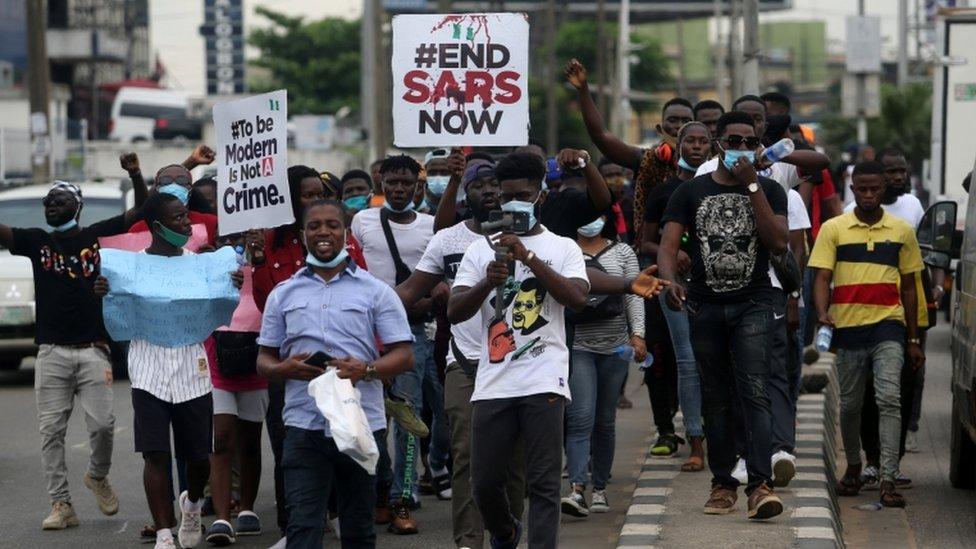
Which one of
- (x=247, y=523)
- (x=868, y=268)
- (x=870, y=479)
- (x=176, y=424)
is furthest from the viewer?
(x=870, y=479)

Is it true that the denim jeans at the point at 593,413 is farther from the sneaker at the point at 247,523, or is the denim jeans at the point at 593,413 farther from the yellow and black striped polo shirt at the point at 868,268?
the sneaker at the point at 247,523

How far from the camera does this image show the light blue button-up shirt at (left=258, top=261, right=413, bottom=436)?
24.5ft

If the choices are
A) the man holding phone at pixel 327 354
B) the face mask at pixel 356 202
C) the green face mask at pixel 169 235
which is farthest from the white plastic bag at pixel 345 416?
the face mask at pixel 356 202

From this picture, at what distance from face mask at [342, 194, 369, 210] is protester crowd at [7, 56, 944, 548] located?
0.02 m

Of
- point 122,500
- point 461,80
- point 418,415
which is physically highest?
point 461,80

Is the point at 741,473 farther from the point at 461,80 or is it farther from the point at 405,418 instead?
the point at 405,418

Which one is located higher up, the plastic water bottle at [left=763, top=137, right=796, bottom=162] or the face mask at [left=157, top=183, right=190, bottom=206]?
the plastic water bottle at [left=763, top=137, right=796, bottom=162]

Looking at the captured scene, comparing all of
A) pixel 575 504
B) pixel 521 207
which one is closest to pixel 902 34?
pixel 575 504

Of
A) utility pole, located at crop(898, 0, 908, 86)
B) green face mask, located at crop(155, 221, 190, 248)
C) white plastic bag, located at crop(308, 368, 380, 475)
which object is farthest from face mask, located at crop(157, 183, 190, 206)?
utility pole, located at crop(898, 0, 908, 86)

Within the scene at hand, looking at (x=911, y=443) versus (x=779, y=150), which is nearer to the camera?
(x=779, y=150)

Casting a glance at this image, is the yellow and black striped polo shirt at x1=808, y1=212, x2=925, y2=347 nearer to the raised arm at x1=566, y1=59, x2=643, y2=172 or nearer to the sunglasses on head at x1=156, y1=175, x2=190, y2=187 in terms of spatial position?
the raised arm at x1=566, y1=59, x2=643, y2=172

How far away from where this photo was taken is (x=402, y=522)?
32.7 feet

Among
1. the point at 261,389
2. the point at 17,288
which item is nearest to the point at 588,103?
the point at 261,389

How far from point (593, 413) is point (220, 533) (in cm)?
193
